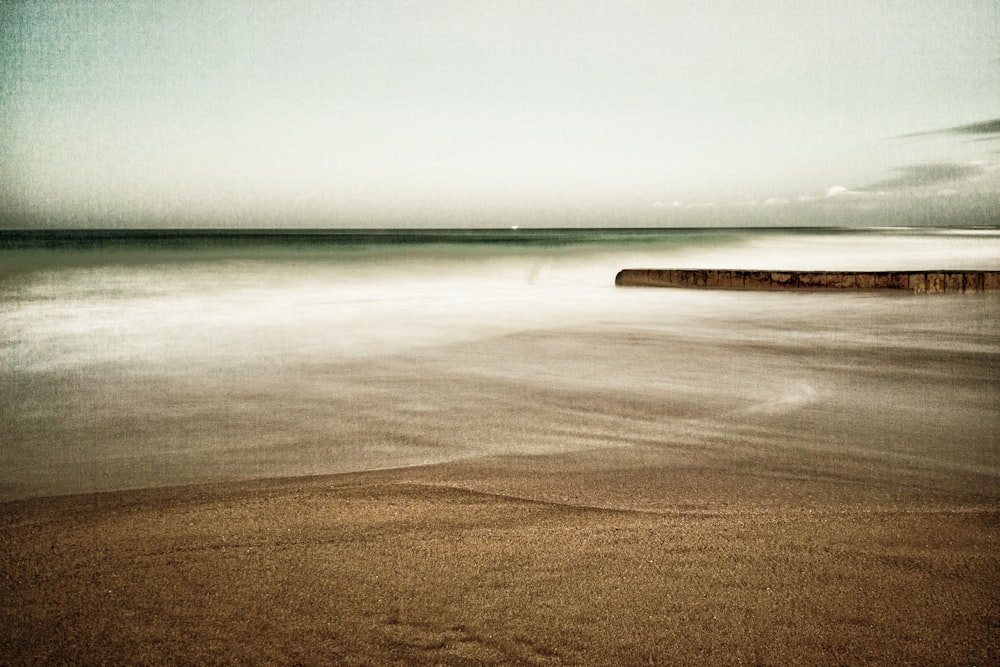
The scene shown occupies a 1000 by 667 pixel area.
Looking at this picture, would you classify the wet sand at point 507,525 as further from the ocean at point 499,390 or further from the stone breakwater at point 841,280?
the stone breakwater at point 841,280

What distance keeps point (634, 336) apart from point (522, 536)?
611 cm

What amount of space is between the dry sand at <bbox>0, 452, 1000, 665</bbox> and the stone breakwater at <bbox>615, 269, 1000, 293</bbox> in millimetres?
12548

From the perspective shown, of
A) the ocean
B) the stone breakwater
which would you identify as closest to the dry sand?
the ocean

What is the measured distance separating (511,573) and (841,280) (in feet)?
47.4

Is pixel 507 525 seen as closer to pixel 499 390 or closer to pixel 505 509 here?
pixel 505 509

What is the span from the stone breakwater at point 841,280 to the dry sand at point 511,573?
12548mm

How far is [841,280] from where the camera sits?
1477 cm

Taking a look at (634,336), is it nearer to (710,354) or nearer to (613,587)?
(710,354)

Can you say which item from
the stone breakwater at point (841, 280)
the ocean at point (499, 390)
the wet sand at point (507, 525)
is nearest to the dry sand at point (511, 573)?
the wet sand at point (507, 525)

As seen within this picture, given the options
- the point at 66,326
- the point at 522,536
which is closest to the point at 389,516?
the point at 522,536

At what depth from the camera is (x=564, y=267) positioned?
29875mm

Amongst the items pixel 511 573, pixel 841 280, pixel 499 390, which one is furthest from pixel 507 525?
Answer: pixel 841 280

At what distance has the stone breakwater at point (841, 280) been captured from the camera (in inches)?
550

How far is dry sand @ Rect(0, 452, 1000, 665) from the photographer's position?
1943 millimetres
